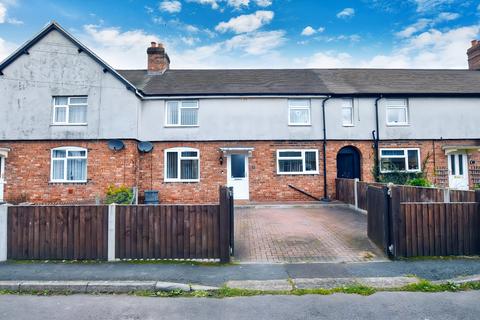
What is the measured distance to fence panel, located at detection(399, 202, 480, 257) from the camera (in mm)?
5750

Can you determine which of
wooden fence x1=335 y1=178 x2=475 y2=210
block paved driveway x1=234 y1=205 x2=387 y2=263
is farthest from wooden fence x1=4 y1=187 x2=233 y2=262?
wooden fence x1=335 y1=178 x2=475 y2=210

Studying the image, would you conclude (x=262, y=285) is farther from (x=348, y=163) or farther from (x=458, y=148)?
(x=458, y=148)

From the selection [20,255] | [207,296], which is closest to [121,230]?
[20,255]

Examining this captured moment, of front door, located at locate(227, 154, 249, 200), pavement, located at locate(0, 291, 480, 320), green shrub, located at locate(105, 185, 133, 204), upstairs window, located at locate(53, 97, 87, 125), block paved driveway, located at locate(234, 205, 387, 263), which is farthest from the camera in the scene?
front door, located at locate(227, 154, 249, 200)

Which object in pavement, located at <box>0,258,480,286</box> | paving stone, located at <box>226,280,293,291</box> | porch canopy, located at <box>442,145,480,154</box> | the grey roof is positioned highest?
the grey roof

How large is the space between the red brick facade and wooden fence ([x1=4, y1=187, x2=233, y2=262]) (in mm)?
7189

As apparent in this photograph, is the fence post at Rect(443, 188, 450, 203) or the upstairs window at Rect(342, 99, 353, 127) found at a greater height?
the upstairs window at Rect(342, 99, 353, 127)

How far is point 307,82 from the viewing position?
15.8 metres

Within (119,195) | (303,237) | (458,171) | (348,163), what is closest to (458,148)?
(458,171)

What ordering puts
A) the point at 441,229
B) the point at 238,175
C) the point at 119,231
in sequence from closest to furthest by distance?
1. the point at 119,231
2. the point at 441,229
3. the point at 238,175

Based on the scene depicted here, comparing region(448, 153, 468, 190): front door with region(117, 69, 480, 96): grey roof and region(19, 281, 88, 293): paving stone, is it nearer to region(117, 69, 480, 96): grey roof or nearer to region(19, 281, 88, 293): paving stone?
region(117, 69, 480, 96): grey roof

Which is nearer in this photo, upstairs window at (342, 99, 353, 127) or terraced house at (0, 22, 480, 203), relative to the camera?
terraced house at (0, 22, 480, 203)

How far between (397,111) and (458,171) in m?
4.42

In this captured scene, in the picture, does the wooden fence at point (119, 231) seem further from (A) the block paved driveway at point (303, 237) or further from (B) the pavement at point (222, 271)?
(A) the block paved driveway at point (303, 237)
